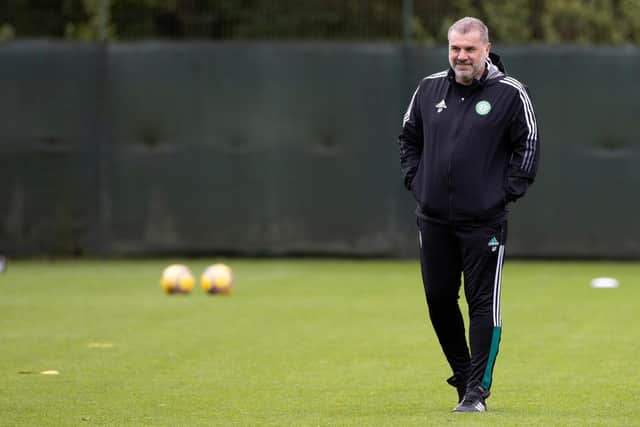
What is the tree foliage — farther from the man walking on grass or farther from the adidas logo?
the adidas logo

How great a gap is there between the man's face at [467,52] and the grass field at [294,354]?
175 centimetres

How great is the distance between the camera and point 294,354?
31.5ft

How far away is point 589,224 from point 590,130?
1.29m

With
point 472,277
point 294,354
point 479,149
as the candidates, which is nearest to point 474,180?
point 479,149

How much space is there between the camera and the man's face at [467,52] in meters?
6.70

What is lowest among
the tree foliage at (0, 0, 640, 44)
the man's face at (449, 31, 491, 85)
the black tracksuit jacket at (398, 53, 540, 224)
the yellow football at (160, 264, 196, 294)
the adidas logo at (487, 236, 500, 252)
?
the yellow football at (160, 264, 196, 294)

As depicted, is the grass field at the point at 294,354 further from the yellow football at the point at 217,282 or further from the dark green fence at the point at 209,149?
the dark green fence at the point at 209,149

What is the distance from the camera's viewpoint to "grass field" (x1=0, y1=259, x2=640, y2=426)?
7.07 m

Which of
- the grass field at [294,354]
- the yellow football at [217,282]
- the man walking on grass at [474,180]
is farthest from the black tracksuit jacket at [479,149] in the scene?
the yellow football at [217,282]

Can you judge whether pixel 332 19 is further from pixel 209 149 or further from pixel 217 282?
pixel 217 282

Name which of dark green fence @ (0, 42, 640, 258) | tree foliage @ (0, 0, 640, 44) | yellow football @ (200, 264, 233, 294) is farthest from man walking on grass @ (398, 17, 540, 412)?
tree foliage @ (0, 0, 640, 44)

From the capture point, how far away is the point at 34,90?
18719 mm

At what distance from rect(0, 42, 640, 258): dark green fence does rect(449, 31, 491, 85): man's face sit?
11.6 m

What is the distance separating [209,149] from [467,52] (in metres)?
12.1
